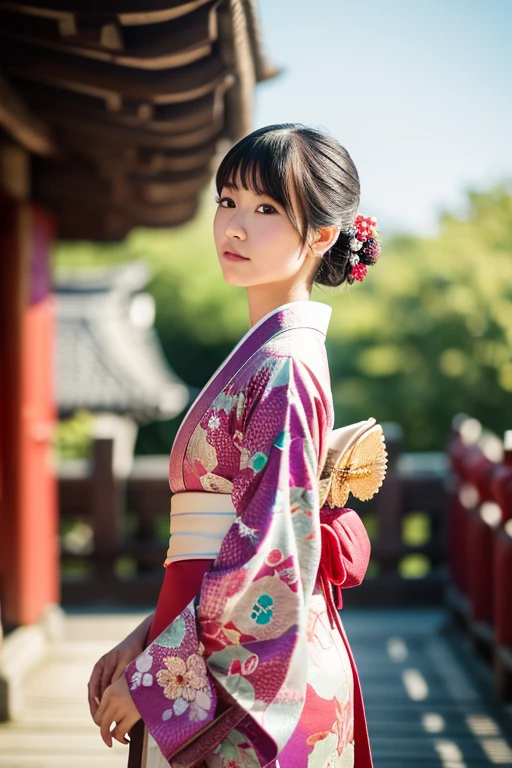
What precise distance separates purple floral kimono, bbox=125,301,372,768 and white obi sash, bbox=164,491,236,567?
3 cm

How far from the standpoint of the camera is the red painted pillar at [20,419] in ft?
15.7

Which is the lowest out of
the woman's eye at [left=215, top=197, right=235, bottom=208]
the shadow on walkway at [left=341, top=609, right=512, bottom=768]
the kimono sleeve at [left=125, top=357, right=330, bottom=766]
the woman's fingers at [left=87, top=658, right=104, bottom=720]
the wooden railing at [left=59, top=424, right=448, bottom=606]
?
the shadow on walkway at [left=341, top=609, right=512, bottom=768]

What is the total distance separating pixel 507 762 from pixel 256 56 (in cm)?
270

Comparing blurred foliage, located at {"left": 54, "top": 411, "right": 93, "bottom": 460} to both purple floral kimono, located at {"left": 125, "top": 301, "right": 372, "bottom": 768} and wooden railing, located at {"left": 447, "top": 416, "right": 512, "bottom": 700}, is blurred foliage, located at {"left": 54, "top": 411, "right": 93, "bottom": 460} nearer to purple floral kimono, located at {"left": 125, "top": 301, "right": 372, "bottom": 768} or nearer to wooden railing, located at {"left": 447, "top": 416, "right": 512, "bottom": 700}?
wooden railing, located at {"left": 447, "top": 416, "right": 512, "bottom": 700}

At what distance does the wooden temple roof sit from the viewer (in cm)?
263

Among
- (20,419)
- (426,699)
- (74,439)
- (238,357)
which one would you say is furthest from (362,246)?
(74,439)

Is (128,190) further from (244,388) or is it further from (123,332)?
(123,332)

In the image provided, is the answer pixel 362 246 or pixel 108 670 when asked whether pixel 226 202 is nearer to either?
pixel 362 246

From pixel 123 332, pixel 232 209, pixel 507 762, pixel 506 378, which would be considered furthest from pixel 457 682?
pixel 123 332

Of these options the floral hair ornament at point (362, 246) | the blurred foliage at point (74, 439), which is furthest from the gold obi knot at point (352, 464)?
the blurred foliage at point (74, 439)

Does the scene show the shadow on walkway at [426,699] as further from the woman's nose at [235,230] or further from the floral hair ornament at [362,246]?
the woman's nose at [235,230]

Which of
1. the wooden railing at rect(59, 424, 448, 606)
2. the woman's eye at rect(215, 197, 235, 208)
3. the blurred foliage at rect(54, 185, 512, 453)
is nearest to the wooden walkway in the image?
the wooden railing at rect(59, 424, 448, 606)

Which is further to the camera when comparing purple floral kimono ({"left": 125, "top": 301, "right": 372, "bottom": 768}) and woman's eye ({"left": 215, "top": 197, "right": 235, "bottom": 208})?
woman's eye ({"left": 215, "top": 197, "right": 235, "bottom": 208})

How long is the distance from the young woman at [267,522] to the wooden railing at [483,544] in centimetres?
223
